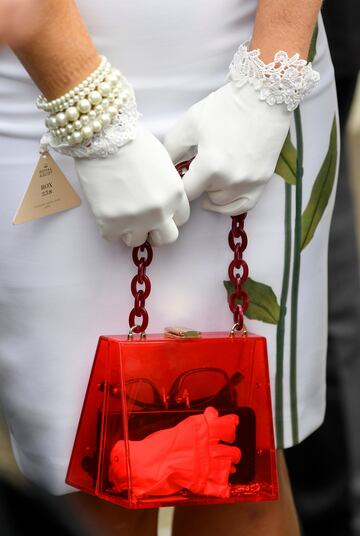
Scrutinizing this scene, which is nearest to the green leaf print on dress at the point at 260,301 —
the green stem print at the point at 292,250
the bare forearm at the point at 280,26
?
the green stem print at the point at 292,250

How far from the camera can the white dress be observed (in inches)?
44.3

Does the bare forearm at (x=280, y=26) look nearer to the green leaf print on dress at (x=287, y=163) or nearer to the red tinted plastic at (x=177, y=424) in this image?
the green leaf print on dress at (x=287, y=163)

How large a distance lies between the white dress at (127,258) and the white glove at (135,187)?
0.06 m

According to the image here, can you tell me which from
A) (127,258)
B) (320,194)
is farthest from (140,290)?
(320,194)

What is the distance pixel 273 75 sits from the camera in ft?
3.58

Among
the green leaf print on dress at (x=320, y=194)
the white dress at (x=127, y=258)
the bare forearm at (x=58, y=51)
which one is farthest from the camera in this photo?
the green leaf print on dress at (x=320, y=194)

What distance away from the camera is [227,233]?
1200 mm

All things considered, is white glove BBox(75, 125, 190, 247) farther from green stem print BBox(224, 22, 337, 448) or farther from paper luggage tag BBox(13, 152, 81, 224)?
green stem print BBox(224, 22, 337, 448)

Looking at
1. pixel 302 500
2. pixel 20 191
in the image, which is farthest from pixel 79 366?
pixel 302 500

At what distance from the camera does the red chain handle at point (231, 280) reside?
1.18m

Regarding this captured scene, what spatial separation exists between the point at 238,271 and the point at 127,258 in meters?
0.13

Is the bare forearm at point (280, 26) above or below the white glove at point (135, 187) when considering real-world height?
above

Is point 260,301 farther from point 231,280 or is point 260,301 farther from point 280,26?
point 280,26

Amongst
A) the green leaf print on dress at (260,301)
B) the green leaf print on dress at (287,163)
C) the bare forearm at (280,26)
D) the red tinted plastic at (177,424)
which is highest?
the bare forearm at (280,26)
